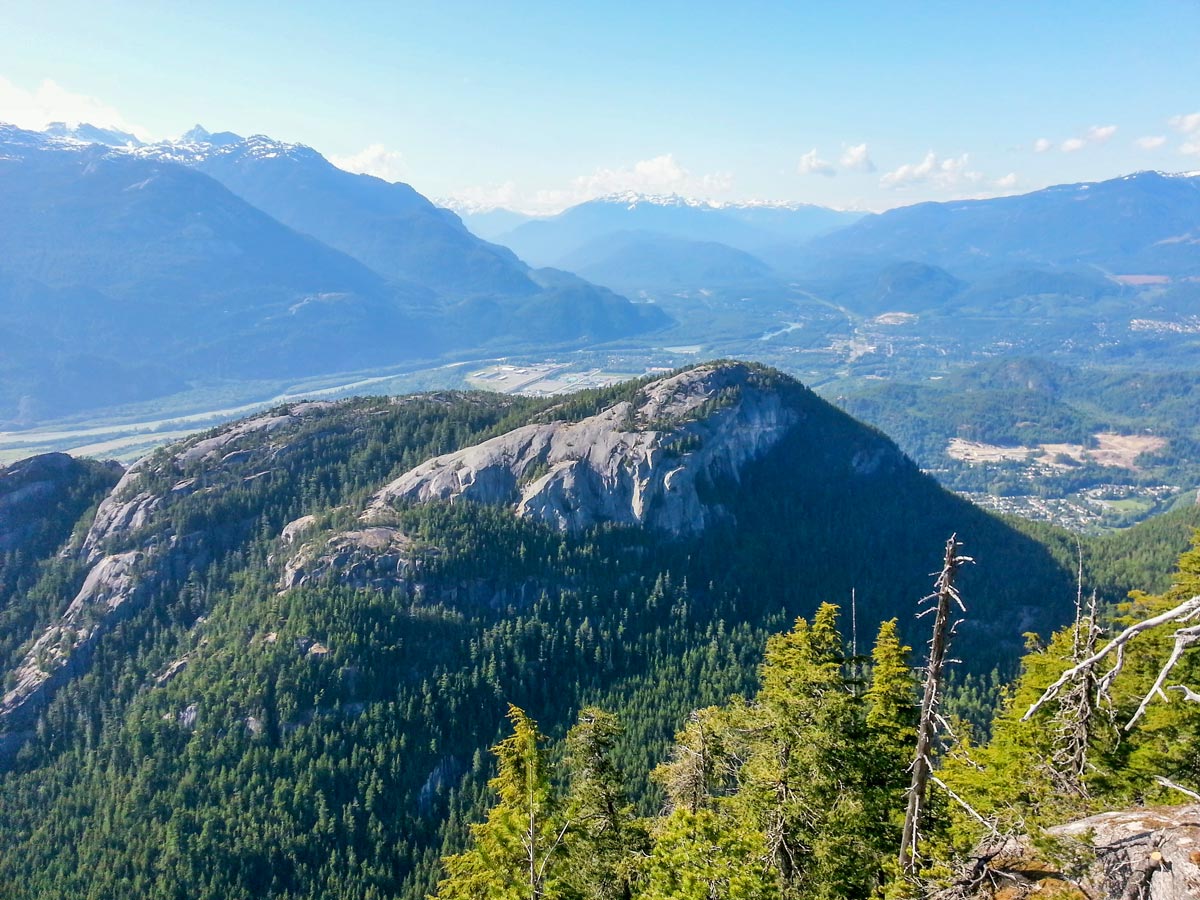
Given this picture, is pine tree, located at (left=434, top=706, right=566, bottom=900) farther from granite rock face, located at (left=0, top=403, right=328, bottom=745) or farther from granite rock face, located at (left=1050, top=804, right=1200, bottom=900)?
granite rock face, located at (left=0, top=403, right=328, bottom=745)

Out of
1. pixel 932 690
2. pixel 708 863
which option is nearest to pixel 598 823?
pixel 708 863

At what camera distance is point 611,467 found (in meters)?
160

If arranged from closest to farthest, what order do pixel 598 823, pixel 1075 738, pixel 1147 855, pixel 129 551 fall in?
pixel 1147 855 → pixel 1075 738 → pixel 598 823 → pixel 129 551

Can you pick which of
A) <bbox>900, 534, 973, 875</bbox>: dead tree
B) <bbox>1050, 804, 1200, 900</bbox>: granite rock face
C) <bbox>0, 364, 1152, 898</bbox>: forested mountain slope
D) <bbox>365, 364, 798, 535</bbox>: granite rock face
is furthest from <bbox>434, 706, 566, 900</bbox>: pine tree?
<bbox>365, 364, 798, 535</bbox>: granite rock face

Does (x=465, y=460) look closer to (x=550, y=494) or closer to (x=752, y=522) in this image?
(x=550, y=494)

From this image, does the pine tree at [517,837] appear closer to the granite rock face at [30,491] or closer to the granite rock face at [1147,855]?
the granite rock face at [1147,855]

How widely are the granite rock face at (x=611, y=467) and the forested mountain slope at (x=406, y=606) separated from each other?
0.68m

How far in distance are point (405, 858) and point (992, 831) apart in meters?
93.6

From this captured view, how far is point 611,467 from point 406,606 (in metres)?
53.1

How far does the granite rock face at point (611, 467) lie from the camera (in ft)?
517

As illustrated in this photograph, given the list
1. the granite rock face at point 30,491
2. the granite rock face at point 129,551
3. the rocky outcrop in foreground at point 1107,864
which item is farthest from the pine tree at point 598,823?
the granite rock face at point 30,491

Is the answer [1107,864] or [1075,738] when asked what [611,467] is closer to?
[1075,738]

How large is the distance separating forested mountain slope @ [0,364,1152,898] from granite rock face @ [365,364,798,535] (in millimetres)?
677

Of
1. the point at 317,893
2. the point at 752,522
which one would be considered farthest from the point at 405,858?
the point at 752,522
